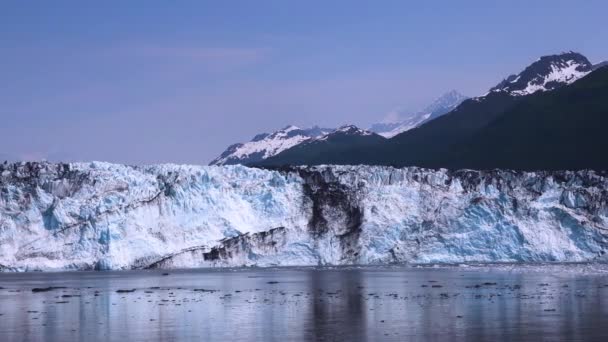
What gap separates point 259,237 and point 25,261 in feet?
52.4

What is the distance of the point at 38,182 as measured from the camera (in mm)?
61500

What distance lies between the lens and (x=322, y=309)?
32.3 m

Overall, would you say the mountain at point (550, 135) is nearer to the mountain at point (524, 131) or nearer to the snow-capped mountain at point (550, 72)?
the mountain at point (524, 131)

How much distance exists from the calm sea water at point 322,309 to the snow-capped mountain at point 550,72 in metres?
124

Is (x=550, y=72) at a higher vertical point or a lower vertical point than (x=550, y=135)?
higher

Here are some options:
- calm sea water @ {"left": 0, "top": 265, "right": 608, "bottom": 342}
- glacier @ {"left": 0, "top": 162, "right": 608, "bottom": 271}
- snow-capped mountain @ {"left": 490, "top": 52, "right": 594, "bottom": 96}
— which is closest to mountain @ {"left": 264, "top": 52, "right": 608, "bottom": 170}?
snow-capped mountain @ {"left": 490, "top": 52, "right": 594, "bottom": 96}

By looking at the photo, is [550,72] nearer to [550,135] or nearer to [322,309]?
[550,135]

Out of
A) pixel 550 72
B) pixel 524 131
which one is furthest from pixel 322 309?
pixel 550 72

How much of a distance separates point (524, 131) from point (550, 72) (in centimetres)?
4969

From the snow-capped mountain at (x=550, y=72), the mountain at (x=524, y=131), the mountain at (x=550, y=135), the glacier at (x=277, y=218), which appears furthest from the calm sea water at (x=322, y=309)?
the snow-capped mountain at (x=550, y=72)

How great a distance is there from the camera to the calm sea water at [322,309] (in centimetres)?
2461

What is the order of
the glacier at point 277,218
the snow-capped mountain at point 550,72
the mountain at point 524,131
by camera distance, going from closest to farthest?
the glacier at point 277,218, the mountain at point 524,131, the snow-capped mountain at point 550,72

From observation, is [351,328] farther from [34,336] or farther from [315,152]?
[315,152]

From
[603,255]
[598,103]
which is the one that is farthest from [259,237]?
[598,103]
